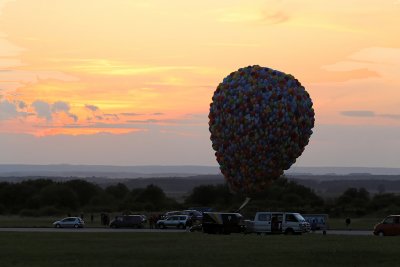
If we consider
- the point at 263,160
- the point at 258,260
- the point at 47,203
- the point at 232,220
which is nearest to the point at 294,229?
the point at 232,220

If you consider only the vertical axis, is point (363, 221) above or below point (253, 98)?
below

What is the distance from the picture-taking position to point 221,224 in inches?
2633

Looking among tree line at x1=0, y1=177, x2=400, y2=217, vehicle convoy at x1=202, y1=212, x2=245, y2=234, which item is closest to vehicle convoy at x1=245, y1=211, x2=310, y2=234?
vehicle convoy at x1=202, y1=212, x2=245, y2=234

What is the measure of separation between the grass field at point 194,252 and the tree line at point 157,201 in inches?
2164

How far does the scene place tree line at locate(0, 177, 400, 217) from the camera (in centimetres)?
11881

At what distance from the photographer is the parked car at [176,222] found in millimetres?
80938

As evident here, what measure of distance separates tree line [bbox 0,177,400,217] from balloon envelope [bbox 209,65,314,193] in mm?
28233

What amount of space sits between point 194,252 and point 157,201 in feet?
347

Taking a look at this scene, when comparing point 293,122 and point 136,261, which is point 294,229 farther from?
point 136,261

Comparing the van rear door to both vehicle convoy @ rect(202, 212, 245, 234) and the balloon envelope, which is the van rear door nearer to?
vehicle convoy @ rect(202, 212, 245, 234)

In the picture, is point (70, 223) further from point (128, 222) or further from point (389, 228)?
point (389, 228)

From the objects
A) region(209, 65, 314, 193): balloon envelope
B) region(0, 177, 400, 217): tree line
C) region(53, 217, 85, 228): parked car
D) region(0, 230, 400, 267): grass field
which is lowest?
region(0, 230, 400, 267): grass field

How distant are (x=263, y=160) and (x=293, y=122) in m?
4.08

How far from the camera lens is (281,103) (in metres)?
78.6
